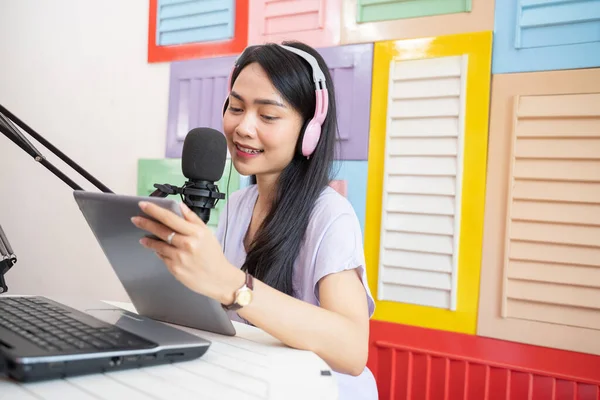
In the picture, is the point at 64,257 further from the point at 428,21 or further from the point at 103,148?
the point at 428,21

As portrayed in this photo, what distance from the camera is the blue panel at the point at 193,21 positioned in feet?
5.63

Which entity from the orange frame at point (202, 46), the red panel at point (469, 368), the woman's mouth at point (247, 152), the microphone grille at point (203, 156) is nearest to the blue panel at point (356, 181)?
the red panel at point (469, 368)

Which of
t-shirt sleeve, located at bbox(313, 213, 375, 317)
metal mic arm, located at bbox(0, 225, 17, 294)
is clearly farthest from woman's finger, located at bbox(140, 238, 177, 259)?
metal mic arm, located at bbox(0, 225, 17, 294)

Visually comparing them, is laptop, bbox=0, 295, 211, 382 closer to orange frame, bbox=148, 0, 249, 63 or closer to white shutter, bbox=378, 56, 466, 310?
white shutter, bbox=378, 56, 466, 310

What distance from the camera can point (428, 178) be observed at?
4.43 ft

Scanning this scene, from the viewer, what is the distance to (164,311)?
0.80 metres

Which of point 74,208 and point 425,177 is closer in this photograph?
point 425,177

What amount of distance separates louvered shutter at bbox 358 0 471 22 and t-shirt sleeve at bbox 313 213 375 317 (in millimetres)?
689

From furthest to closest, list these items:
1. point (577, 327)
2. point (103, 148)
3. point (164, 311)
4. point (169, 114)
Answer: point (103, 148) < point (169, 114) < point (577, 327) < point (164, 311)

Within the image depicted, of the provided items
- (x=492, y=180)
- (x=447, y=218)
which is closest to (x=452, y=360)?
(x=447, y=218)

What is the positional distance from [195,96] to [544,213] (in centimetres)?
115

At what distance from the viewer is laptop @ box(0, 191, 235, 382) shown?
53 cm

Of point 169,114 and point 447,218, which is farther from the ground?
point 169,114

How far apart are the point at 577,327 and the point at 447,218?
1.25 ft
